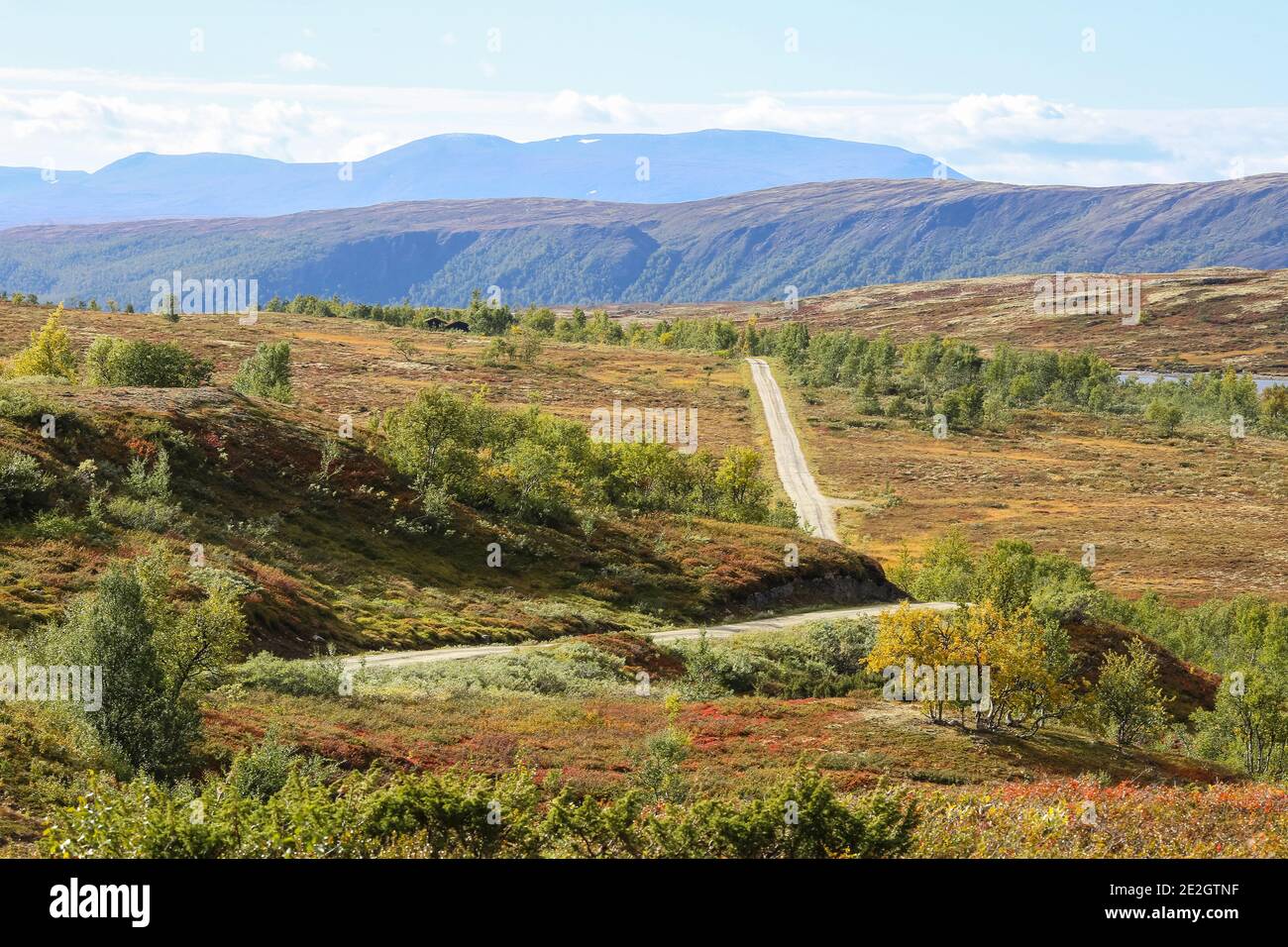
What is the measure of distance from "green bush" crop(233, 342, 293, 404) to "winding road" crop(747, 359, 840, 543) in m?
38.0

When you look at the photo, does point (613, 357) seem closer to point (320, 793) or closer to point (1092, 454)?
point (1092, 454)

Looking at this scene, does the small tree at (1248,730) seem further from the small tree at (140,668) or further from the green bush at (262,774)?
the small tree at (140,668)

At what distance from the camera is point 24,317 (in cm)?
13525

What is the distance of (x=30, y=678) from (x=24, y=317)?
132 metres

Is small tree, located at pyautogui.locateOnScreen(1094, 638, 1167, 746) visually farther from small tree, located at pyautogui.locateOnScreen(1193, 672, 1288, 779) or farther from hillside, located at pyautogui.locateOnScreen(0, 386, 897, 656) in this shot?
hillside, located at pyautogui.locateOnScreen(0, 386, 897, 656)

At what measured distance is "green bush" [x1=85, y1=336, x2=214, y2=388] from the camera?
65.8 meters

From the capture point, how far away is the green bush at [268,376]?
75125mm

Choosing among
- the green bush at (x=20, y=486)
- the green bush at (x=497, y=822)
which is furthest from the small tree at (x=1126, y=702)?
the green bush at (x=20, y=486)

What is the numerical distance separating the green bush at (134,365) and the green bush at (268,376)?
695 cm

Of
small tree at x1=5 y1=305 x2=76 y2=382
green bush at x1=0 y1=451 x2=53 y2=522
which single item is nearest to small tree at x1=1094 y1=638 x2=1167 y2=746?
green bush at x1=0 y1=451 x2=53 y2=522

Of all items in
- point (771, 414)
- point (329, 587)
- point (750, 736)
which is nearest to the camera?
point (750, 736)

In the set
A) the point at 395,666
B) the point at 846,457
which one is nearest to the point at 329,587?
the point at 395,666

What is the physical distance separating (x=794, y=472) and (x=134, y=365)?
65.1 metres
